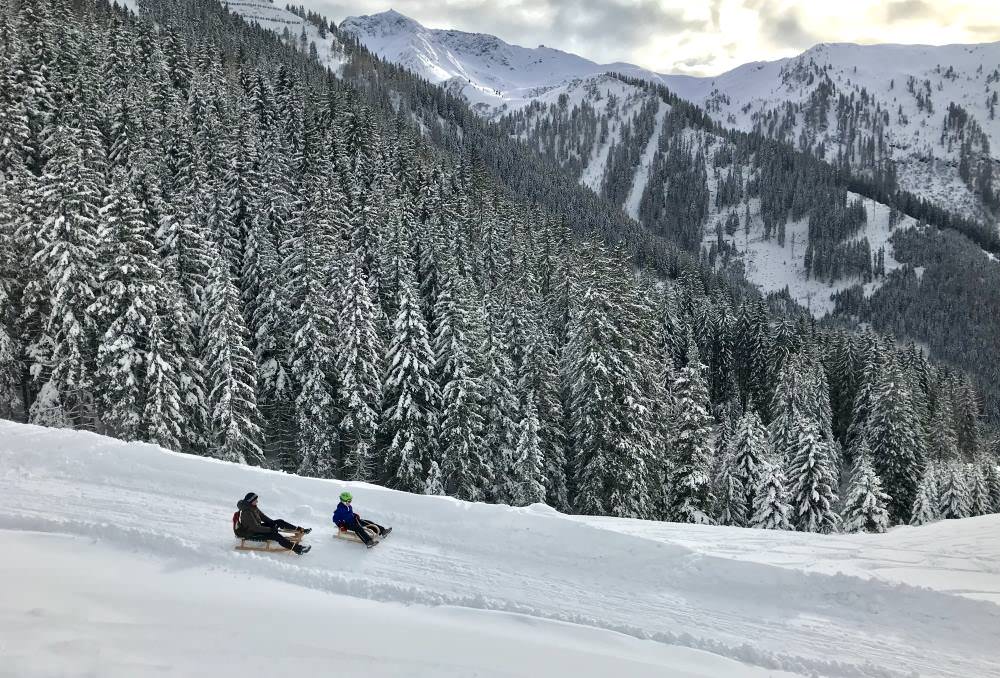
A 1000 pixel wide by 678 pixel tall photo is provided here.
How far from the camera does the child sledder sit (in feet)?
38.1

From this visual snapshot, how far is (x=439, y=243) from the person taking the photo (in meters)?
40.1

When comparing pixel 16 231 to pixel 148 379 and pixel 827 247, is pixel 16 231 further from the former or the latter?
pixel 827 247

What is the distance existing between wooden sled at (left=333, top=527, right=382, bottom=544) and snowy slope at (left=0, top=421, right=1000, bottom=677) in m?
0.19

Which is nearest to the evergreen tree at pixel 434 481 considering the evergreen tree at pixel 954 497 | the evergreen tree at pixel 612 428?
the evergreen tree at pixel 612 428

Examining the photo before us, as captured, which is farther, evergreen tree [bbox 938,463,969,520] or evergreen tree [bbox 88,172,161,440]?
evergreen tree [bbox 938,463,969,520]

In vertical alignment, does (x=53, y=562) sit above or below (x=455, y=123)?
below

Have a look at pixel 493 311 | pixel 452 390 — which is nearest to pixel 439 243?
pixel 493 311

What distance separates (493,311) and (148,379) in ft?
69.5

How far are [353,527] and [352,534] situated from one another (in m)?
0.36

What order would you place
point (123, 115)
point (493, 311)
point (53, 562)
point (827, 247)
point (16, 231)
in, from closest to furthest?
point (53, 562), point (16, 231), point (493, 311), point (123, 115), point (827, 247)

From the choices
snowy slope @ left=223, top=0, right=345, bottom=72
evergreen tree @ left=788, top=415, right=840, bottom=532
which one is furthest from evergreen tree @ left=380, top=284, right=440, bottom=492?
snowy slope @ left=223, top=0, right=345, bottom=72

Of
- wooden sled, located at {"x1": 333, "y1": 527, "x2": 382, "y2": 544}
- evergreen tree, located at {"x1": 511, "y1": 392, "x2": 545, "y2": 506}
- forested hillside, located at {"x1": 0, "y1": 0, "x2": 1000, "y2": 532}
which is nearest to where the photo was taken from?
wooden sled, located at {"x1": 333, "y1": 527, "x2": 382, "y2": 544}

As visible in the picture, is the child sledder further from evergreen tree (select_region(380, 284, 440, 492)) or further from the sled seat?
evergreen tree (select_region(380, 284, 440, 492))

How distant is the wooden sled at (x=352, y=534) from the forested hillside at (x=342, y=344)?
16.7 m
